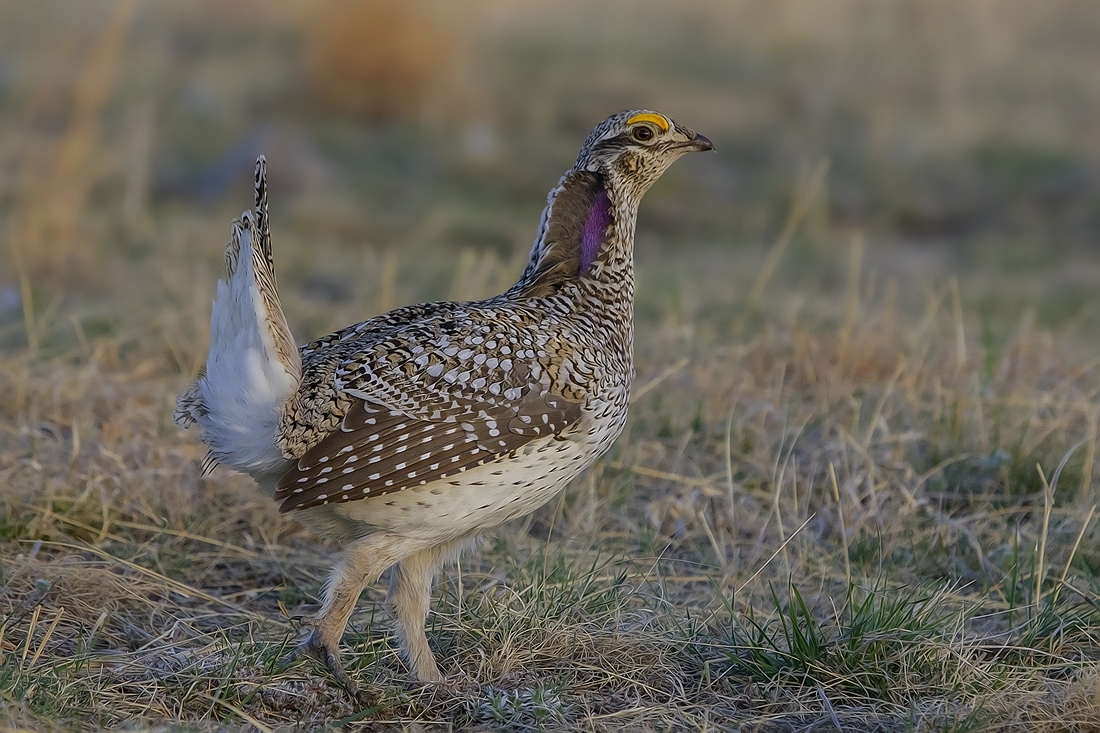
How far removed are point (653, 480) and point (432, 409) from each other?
1.74 metres

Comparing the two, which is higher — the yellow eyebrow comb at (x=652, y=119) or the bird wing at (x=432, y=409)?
the yellow eyebrow comb at (x=652, y=119)

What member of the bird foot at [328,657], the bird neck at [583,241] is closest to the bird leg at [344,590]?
the bird foot at [328,657]

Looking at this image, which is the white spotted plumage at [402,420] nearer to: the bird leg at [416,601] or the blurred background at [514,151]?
the bird leg at [416,601]

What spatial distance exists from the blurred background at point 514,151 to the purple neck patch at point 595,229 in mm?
2268

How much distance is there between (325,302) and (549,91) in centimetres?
905

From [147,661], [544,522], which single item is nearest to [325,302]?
[544,522]

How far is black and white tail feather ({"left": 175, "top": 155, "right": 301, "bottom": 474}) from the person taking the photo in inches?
123

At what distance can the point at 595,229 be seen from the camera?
3969mm

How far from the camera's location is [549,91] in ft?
52.1

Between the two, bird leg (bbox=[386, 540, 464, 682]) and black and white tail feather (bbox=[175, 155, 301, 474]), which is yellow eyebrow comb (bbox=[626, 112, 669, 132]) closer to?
black and white tail feather (bbox=[175, 155, 301, 474])

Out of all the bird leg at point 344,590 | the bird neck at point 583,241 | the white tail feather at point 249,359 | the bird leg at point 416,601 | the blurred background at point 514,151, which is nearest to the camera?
the white tail feather at point 249,359

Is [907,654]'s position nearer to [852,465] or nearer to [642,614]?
[642,614]

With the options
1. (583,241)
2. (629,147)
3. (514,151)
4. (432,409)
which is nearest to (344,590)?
(432,409)

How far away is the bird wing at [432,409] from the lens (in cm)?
317
